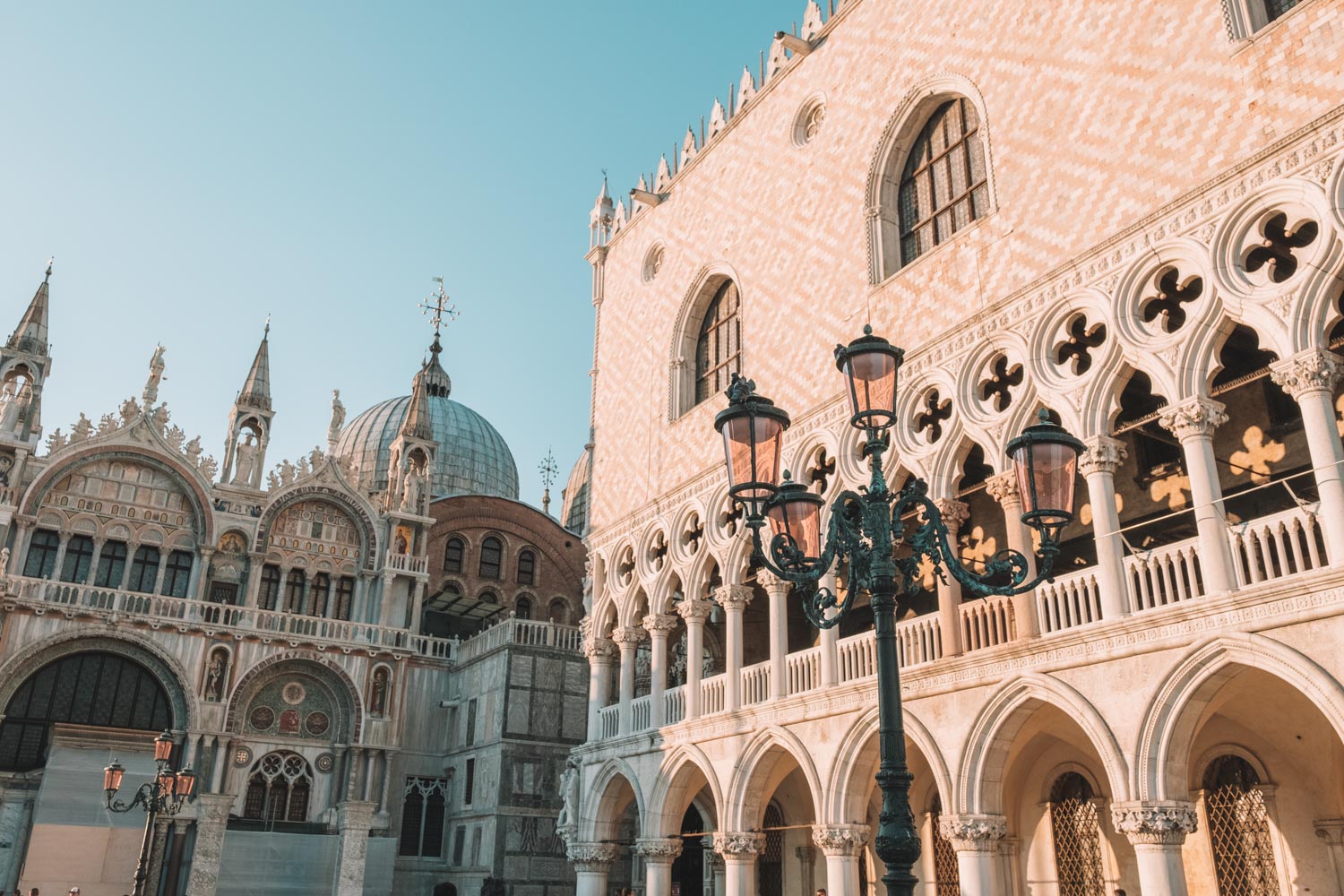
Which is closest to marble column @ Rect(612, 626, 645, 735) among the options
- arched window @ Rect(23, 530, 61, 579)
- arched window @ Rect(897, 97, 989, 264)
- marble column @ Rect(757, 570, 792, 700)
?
marble column @ Rect(757, 570, 792, 700)

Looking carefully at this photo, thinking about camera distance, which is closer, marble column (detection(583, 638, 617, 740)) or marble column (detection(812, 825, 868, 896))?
marble column (detection(812, 825, 868, 896))

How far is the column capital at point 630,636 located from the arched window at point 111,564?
509 inches

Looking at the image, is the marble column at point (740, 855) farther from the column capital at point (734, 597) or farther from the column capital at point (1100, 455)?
the column capital at point (1100, 455)

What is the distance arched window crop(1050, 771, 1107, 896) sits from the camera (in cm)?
1196

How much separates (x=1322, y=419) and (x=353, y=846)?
18.7 metres

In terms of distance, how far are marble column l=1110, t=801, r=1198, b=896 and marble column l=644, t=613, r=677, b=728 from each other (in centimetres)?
802

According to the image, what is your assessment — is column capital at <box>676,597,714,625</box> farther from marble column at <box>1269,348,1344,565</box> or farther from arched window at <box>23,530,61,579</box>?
arched window at <box>23,530,61,579</box>

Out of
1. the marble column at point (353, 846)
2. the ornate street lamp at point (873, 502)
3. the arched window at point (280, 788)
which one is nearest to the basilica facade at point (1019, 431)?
the ornate street lamp at point (873, 502)

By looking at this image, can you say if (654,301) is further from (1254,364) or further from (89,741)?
(89,741)

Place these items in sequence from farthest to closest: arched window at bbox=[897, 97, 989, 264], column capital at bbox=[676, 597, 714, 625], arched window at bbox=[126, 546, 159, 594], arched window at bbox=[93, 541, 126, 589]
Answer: arched window at bbox=[126, 546, 159, 594] < arched window at bbox=[93, 541, 126, 589] < column capital at bbox=[676, 597, 714, 625] < arched window at bbox=[897, 97, 989, 264]

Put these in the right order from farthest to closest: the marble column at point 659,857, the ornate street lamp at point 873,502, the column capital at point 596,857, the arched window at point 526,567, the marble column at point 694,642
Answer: the arched window at point 526,567 → the column capital at point 596,857 → the marble column at point 694,642 → the marble column at point 659,857 → the ornate street lamp at point 873,502

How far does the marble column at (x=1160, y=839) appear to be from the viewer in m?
8.63

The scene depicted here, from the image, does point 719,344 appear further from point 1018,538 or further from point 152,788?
point 152,788

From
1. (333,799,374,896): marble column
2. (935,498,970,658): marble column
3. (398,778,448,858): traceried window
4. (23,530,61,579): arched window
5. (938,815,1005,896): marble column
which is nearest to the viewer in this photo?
(938,815,1005,896): marble column
